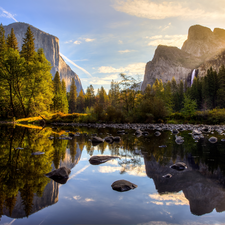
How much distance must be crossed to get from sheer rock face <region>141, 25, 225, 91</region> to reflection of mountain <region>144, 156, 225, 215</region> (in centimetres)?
12078

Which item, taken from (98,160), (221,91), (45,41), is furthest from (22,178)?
(45,41)

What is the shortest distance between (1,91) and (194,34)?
7915 inches

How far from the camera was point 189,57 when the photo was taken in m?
149

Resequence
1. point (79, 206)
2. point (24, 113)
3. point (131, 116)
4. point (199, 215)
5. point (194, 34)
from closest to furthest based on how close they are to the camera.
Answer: point (199, 215)
point (79, 206)
point (131, 116)
point (24, 113)
point (194, 34)

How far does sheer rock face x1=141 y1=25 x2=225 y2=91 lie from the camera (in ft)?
396

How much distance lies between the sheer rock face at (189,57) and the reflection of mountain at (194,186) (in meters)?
121

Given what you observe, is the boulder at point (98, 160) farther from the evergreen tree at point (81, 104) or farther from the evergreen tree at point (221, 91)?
the evergreen tree at point (81, 104)

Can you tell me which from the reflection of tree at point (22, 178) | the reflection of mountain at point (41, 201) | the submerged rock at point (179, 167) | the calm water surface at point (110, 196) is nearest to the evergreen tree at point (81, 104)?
the reflection of tree at point (22, 178)

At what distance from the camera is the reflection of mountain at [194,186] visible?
2.10 m

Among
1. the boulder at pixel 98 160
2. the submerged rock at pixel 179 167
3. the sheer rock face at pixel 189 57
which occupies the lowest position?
the boulder at pixel 98 160

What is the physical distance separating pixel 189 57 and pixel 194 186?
17260 cm

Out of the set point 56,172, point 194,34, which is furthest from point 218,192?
point 194,34

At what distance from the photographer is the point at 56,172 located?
3.13 metres

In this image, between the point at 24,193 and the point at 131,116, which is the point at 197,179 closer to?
the point at 24,193
